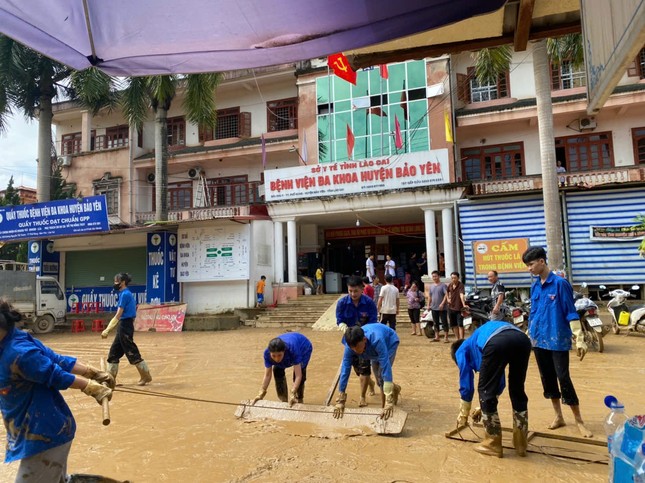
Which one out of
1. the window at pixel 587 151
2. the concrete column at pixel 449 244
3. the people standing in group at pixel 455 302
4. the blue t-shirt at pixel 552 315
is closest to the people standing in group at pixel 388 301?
the people standing in group at pixel 455 302

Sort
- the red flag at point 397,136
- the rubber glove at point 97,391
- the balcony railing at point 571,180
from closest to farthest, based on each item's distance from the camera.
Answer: the rubber glove at point 97,391 < the balcony railing at point 571,180 < the red flag at point 397,136

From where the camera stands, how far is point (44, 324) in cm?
1655

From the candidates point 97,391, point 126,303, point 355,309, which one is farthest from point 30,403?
point 126,303

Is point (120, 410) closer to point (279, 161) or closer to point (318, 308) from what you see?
point (318, 308)

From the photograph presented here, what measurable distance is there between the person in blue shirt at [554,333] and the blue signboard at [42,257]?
21.2m

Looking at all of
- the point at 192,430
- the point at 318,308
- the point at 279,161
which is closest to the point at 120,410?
the point at 192,430

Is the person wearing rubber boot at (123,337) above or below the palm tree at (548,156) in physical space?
below

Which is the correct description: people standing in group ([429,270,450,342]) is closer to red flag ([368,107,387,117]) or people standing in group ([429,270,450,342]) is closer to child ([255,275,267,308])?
child ([255,275,267,308])

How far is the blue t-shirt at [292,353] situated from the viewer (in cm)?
516

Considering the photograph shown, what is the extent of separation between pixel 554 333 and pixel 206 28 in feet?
13.3

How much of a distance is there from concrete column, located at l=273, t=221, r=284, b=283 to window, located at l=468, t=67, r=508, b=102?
9.28 metres

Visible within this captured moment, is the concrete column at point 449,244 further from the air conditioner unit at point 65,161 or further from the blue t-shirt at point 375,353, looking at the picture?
the air conditioner unit at point 65,161

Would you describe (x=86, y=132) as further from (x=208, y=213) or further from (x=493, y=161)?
(x=493, y=161)

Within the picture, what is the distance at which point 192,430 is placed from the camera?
495 centimetres
